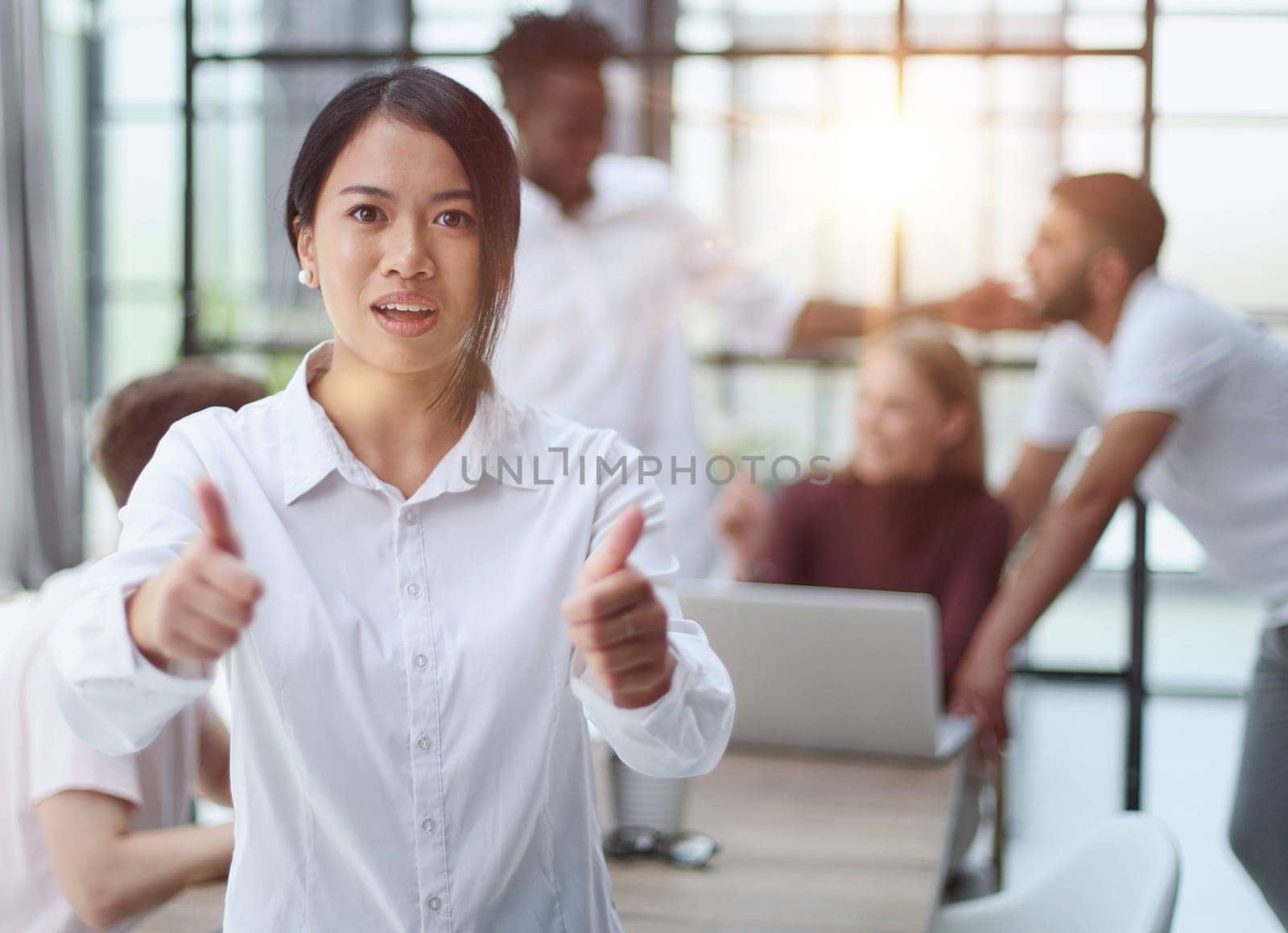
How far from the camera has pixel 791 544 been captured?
7.29 ft

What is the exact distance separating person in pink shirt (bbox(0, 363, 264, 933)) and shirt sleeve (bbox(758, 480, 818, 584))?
1.17m

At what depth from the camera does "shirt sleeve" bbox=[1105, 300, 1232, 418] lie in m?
1.98

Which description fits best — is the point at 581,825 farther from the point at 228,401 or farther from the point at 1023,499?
the point at 1023,499

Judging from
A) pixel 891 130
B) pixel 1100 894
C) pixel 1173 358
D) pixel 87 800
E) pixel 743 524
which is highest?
pixel 891 130

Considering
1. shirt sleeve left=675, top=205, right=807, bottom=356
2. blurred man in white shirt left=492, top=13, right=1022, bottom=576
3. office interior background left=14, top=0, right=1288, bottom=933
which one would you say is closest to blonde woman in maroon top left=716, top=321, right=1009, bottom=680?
blurred man in white shirt left=492, top=13, right=1022, bottom=576

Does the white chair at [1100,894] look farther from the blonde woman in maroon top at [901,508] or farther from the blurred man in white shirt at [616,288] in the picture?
the blurred man in white shirt at [616,288]

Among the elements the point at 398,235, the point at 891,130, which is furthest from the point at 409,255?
the point at 891,130

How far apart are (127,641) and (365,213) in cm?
28

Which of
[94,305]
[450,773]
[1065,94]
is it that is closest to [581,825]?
[450,773]

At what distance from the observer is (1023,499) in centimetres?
249

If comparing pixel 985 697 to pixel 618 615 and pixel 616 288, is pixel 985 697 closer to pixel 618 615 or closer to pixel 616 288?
pixel 616 288

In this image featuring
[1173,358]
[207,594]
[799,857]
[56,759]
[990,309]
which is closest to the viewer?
[207,594]

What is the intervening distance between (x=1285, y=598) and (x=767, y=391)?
2.42m

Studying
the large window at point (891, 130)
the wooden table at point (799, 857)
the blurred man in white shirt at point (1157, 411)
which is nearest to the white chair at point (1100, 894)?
the wooden table at point (799, 857)
